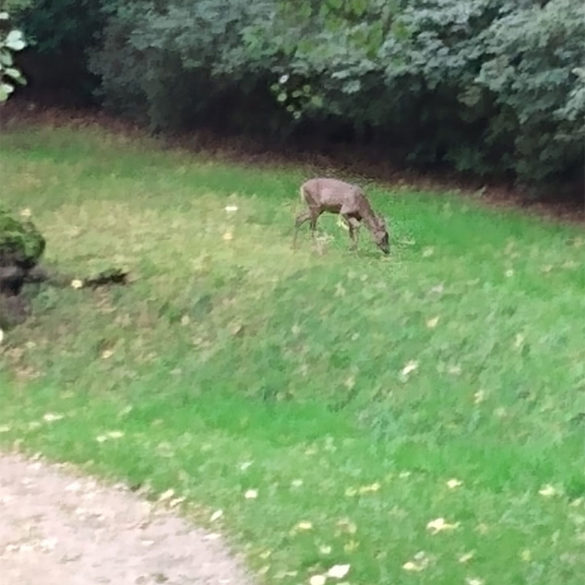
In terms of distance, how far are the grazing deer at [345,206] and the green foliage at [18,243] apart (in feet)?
8.47

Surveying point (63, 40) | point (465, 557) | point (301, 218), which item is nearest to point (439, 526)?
point (465, 557)

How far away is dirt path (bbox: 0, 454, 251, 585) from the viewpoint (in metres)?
6.21

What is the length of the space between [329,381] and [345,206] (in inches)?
114

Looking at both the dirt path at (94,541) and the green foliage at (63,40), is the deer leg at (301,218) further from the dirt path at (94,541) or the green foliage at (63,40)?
the green foliage at (63,40)

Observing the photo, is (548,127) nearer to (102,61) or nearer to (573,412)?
(573,412)

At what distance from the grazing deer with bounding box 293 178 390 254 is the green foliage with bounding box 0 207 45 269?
8.47 ft

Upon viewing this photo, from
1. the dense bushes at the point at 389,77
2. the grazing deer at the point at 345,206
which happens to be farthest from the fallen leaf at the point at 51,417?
the dense bushes at the point at 389,77

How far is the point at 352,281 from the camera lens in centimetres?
1141

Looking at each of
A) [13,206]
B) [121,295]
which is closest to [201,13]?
[13,206]

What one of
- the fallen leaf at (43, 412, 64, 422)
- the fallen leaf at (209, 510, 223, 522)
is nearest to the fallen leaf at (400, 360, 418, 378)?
the fallen leaf at (43, 412, 64, 422)

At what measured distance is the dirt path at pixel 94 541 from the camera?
621cm

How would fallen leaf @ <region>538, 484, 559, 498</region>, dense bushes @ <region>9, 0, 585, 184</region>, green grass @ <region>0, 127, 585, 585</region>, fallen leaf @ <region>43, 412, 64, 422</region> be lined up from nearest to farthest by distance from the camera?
1. green grass @ <region>0, 127, 585, 585</region>
2. fallen leaf @ <region>538, 484, 559, 498</region>
3. fallen leaf @ <region>43, 412, 64, 422</region>
4. dense bushes @ <region>9, 0, 585, 184</region>

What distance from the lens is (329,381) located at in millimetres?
9844

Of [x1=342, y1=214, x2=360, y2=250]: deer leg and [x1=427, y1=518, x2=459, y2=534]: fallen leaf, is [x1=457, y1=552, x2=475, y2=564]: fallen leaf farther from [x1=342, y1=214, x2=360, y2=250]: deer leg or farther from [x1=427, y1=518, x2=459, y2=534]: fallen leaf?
[x1=342, y1=214, x2=360, y2=250]: deer leg
